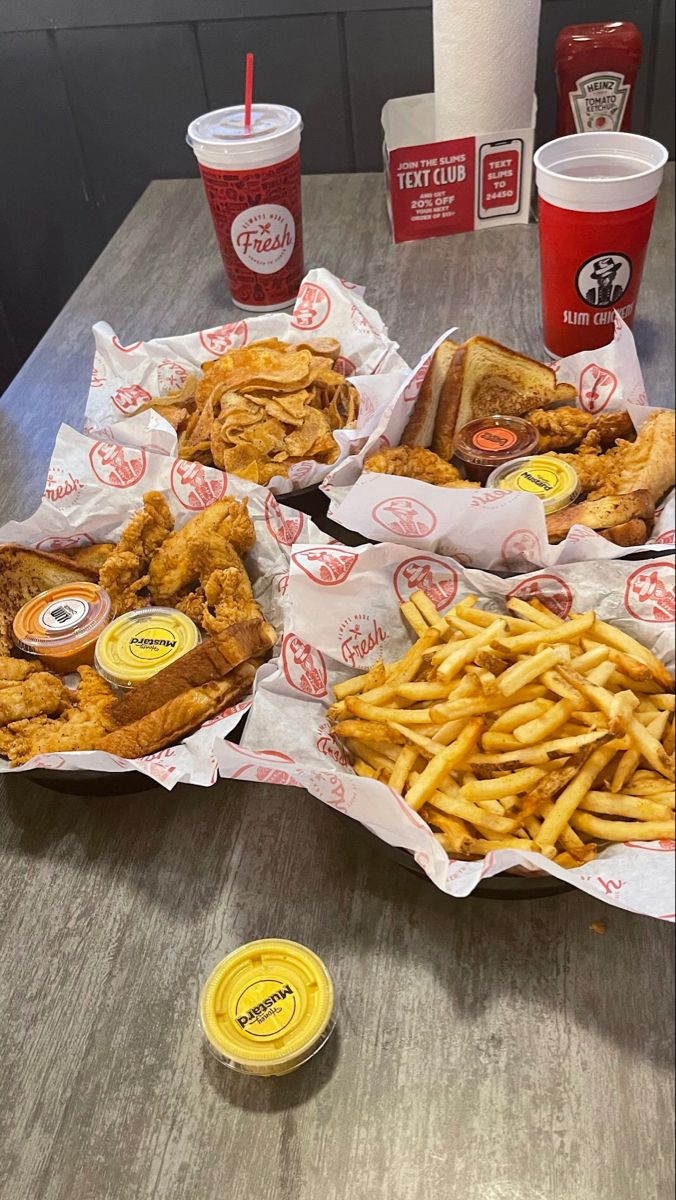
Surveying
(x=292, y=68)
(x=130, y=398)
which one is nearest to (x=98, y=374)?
(x=130, y=398)

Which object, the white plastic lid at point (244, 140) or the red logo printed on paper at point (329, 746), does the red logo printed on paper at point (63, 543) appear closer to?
the red logo printed on paper at point (329, 746)

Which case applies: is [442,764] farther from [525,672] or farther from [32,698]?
[32,698]

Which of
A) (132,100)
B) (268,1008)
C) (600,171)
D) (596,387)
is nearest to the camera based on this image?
(268,1008)

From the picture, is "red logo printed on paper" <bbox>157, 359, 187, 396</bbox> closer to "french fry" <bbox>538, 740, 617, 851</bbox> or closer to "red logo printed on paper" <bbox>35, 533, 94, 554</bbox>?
"red logo printed on paper" <bbox>35, 533, 94, 554</bbox>

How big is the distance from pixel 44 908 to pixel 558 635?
694 millimetres

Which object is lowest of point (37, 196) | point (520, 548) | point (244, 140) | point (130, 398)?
point (37, 196)

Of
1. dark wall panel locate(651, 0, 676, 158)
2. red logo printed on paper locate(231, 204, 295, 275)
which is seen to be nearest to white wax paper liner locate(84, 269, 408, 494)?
red logo printed on paper locate(231, 204, 295, 275)

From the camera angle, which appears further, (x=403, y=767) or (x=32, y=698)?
(x=32, y=698)

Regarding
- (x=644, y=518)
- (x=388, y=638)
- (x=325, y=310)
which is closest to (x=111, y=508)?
(x=388, y=638)

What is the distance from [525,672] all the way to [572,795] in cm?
15

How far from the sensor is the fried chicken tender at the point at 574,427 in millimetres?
1608

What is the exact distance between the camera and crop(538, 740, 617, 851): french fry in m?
0.96

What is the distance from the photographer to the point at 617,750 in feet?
3.33

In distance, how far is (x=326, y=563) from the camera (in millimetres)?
1286
